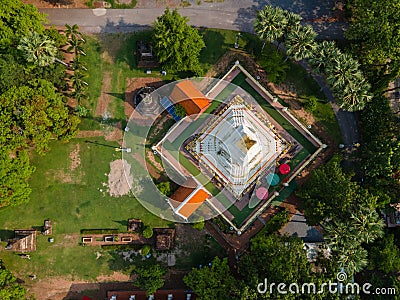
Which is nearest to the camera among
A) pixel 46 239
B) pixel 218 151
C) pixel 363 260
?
pixel 363 260

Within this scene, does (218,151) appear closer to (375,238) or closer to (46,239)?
(375,238)

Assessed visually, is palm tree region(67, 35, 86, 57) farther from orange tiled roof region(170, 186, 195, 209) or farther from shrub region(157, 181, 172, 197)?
orange tiled roof region(170, 186, 195, 209)

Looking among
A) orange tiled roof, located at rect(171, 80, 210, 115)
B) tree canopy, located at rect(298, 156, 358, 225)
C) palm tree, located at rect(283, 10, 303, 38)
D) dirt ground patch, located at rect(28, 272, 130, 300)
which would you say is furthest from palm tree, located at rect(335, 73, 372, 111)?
dirt ground patch, located at rect(28, 272, 130, 300)

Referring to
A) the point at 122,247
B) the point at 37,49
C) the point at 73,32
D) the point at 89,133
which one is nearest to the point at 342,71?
the point at 89,133

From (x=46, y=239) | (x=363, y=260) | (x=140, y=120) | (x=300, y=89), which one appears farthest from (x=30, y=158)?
(x=363, y=260)

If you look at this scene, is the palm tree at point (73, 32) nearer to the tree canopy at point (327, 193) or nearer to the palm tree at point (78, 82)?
the palm tree at point (78, 82)

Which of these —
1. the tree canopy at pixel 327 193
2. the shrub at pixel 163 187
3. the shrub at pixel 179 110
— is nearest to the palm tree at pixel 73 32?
the shrub at pixel 179 110
